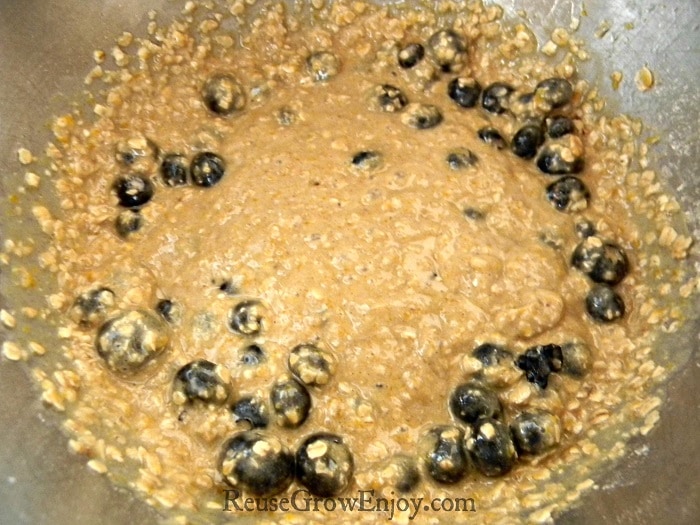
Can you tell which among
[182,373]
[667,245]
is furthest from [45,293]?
[667,245]

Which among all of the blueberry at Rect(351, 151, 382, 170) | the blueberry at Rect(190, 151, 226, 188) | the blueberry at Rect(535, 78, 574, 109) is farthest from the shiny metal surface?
the blueberry at Rect(351, 151, 382, 170)

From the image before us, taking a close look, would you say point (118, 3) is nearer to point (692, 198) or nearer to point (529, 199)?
point (529, 199)

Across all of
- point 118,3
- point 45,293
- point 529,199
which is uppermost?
point 118,3

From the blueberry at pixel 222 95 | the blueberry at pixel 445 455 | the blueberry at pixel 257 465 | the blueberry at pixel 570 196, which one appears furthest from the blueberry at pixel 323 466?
the blueberry at pixel 222 95

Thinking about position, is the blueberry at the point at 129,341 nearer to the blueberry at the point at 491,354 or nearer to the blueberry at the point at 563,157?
the blueberry at the point at 491,354

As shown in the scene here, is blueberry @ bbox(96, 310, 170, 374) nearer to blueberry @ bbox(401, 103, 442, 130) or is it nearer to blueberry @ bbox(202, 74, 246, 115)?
blueberry @ bbox(202, 74, 246, 115)

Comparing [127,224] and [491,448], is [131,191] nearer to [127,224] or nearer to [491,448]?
[127,224]
